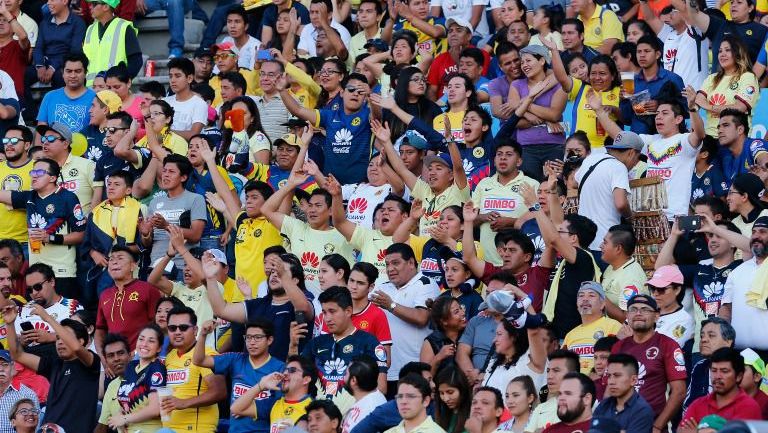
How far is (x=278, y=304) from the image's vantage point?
14422 mm

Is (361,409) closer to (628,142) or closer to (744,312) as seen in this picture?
(744,312)

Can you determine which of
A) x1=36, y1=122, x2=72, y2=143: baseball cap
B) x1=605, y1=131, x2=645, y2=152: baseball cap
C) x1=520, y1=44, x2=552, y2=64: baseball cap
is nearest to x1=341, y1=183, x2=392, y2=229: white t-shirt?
x1=520, y1=44, x2=552, y2=64: baseball cap

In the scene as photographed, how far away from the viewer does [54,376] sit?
1502 centimetres

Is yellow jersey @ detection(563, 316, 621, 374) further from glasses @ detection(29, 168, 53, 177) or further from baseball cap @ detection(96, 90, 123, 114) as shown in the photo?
baseball cap @ detection(96, 90, 123, 114)

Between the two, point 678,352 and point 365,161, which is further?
point 365,161

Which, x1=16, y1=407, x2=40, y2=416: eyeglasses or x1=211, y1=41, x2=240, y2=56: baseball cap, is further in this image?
x1=211, y1=41, x2=240, y2=56: baseball cap

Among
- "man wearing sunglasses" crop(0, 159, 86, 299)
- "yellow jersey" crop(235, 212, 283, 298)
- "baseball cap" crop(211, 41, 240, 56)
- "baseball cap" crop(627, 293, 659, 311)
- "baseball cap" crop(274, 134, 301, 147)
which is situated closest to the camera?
"baseball cap" crop(627, 293, 659, 311)

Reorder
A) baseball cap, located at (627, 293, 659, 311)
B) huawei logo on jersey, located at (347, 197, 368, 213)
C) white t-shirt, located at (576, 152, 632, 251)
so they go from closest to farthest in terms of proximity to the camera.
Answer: baseball cap, located at (627, 293, 659, 311) → white t-shirt, located at (576, 152, 632, 251) → huawei logo on jersey, located at (347, 197, 368, 213)

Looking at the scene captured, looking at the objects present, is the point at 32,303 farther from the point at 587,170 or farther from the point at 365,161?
the point at 587,170

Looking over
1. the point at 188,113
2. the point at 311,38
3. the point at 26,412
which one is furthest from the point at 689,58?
the point at 26,412

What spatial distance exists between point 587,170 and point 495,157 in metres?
0.91

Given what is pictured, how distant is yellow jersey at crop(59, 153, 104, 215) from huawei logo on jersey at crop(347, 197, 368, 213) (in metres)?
2.51

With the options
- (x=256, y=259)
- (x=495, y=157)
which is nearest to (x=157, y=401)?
(x=256, y=259)

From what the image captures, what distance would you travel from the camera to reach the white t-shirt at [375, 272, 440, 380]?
14.2 metres
